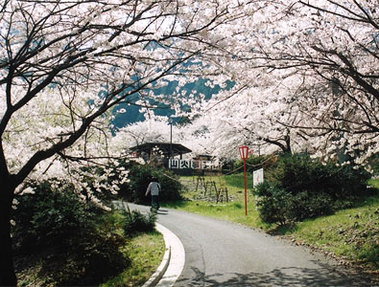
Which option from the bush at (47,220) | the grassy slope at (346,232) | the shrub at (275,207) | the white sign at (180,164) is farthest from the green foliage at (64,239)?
the white sign at (180,164)

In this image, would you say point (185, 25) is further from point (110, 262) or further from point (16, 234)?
point (16, 234)

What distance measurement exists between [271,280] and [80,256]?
15.7 ft

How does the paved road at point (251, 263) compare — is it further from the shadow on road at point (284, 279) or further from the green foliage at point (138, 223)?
the green foliage at point (138, 223)

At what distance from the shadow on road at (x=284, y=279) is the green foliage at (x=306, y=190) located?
18.1 ft

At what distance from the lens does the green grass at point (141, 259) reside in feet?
25.3

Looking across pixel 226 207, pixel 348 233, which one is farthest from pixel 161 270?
pixel 226 207

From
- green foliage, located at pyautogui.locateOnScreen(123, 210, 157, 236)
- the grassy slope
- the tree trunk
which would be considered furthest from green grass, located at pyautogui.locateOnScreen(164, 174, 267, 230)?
the tree trunk

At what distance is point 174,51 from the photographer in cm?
673

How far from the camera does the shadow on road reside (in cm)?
671

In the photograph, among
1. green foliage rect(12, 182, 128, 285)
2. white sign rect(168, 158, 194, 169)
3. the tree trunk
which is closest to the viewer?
the tree trunk

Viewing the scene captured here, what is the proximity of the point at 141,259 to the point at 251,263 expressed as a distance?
295 cm

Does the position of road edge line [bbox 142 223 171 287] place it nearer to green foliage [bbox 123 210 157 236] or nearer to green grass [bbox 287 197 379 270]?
green foliage [bbox 123 210 157 236]

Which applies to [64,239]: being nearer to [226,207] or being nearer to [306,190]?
[306,190]

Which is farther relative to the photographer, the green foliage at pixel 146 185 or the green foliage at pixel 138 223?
the green foliage at pixel 146 185
